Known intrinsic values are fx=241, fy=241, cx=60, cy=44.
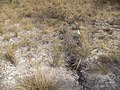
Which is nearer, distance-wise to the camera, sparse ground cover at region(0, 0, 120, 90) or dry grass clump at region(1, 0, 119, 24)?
sparse ground cover at region(0, 0, 120, 90)

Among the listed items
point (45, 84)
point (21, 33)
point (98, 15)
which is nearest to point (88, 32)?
point (98, 15)

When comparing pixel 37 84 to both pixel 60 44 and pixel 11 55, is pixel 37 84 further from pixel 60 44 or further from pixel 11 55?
pixel 60 44

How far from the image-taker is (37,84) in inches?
128

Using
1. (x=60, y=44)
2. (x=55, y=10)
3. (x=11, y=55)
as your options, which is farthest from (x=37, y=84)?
(x=55, y=10)

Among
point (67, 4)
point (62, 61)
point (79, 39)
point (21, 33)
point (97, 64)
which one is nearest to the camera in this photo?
point (97, 64)

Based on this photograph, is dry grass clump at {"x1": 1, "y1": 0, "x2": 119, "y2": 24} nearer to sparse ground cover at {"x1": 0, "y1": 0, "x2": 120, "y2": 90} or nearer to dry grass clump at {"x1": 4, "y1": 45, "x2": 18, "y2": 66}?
sparse ground cover at {"x1": 0, "y1": 0, "x2": 120, "y2": 90}

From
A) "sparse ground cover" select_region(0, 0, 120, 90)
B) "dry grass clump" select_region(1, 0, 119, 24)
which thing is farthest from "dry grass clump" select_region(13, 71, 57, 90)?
"dry grass clump" select_region(1, 0, 119, 24)

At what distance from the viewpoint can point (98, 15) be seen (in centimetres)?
558

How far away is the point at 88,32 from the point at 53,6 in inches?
67.6

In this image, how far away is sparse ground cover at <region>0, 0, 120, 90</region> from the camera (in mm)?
3543

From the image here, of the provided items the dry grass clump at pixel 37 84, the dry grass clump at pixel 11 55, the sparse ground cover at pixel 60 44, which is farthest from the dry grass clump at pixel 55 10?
the dry grass clump at pixel 37 84

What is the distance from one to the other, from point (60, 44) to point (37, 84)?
1469 millimetres

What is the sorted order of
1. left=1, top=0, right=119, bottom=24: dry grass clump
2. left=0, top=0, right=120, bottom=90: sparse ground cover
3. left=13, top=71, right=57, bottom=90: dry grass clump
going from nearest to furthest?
1. left=13, top=71, right=57, bottom=90: dry grass clump
2. left=0, top=0, right=120, bottom=90: sparse ground cover
3. left=1, top=0, right=119, bottom=24: dry grass clump

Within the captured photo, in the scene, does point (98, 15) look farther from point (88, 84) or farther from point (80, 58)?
point (88, 84)
